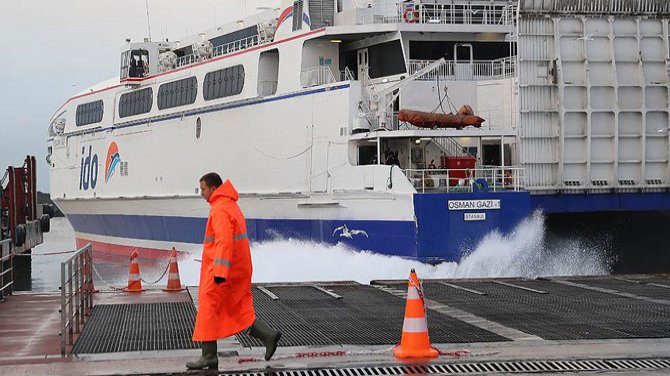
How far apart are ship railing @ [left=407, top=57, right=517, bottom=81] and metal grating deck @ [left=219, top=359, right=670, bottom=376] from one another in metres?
14.3

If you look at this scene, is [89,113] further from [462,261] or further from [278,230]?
[462,261]

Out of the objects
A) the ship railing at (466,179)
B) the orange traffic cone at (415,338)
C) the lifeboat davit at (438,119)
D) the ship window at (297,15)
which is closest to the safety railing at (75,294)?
the orange traffic cone at (415,338)

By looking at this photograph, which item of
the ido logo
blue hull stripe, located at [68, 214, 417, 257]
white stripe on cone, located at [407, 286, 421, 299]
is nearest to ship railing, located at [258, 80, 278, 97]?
blue hull stripe, located at [68, 214, 417, 257]

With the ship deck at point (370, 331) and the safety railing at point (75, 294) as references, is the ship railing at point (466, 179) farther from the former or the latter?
the safety railing at point (75, 294)

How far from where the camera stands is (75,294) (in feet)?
36.6

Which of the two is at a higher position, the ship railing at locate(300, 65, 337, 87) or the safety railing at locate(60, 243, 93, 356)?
the ship railing at locate(300, 65, 337, 87)

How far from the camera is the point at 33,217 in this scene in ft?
88.9

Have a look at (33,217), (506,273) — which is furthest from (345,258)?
(33,217)

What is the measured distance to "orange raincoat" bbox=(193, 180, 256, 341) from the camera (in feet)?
28.6

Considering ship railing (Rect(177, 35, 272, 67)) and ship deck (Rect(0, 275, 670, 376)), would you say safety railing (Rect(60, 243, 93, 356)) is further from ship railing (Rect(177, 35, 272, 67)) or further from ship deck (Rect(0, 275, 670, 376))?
ship railing (Rect(177, 35, 272, 67))

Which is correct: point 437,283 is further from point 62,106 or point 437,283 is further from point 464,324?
point 62,106

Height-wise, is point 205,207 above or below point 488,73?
below

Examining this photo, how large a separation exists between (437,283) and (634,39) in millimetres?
8171

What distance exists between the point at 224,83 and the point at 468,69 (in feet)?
24.5
